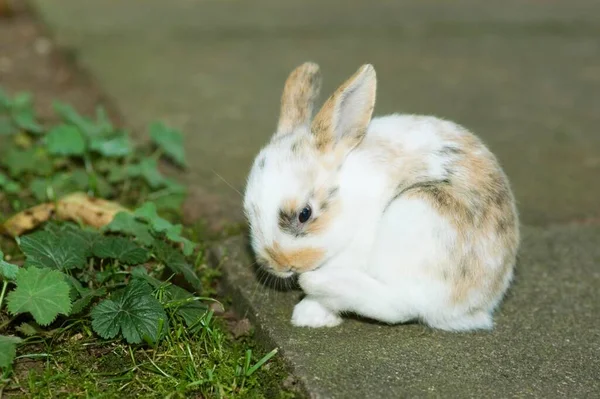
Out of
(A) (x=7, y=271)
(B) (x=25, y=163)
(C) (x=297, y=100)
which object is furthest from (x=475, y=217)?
(B) (x=25, y=163)

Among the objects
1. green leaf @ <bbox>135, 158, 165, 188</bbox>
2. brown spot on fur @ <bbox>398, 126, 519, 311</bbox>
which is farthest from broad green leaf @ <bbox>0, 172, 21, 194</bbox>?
brown spot on fur @ <bbox>398, 126, 519, 311</bbox>

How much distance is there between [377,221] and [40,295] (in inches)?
42.5

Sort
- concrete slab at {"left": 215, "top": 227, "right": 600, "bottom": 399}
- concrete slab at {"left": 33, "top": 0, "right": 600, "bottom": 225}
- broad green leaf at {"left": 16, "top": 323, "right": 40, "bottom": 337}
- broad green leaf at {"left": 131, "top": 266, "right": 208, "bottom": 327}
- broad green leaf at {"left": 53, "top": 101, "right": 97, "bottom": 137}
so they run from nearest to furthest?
concrete slab at {"left": 215, "top": 227, "right": 600, "bottom": 399}
broad green leaf at {"left": 16, "top": 323, "right": 40, "bottom": 337}
broad green leaf at {"left": 131, "top": 266, "right": 208, "bottom": 327}
broad green leaf at {"left": 53, "top": 101, "right": 97, "bottom": 137}
concrete slab at {"left": 33, "top": 0, "right": 600, "bottom": 225}

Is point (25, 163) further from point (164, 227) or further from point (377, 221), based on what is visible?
point (377, 221)

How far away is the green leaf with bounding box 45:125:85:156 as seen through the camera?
12.5 feet

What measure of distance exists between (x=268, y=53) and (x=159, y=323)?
3655 millimetres

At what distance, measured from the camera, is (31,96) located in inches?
193

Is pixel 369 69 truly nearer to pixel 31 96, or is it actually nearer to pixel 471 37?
pixel 31 96

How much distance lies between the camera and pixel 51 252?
276 cm

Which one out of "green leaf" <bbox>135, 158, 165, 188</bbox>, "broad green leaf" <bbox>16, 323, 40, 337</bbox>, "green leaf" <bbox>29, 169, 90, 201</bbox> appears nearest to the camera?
"broad green leaf" <bbox>16, 323, 40, 337</bbox>

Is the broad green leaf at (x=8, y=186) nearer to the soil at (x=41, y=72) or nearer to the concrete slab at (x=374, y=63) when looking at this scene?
the concrete slab at (x=374, y=63)

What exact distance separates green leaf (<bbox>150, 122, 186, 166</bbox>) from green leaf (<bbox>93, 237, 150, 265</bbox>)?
1104 mm

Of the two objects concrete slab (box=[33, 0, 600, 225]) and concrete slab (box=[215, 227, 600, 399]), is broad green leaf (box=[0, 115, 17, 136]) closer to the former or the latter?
concrete slab (box=[33, 0, 600, 225])

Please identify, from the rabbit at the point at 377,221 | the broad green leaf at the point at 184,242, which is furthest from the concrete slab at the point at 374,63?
the rabbit at the point at 377,221
